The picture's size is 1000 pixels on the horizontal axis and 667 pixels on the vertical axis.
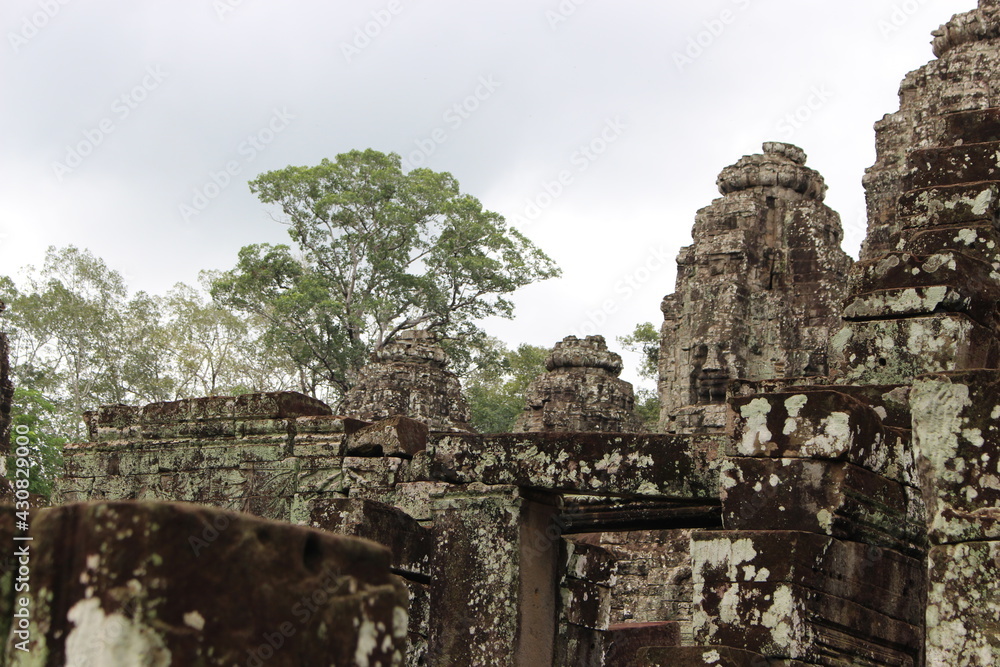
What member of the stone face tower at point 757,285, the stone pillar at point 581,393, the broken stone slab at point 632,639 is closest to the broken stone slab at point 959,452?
the broken stone slab at point 632,639

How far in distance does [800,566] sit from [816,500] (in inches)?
13.3

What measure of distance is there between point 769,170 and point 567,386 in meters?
4.83

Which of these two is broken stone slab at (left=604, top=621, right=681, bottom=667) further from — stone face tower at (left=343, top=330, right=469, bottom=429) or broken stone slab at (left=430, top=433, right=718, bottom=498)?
stone face tower at (left=343, top=330, right=469, bottom=429)

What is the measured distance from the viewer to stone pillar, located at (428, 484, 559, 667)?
762 cm

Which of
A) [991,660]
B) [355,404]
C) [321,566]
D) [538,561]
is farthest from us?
[355,404]

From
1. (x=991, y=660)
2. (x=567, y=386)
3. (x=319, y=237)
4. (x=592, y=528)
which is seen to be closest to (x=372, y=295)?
(x=319, y=237)

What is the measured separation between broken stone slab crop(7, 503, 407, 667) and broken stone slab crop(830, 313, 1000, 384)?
18.5 ft

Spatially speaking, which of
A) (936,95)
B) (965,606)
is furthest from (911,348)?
(936,95)

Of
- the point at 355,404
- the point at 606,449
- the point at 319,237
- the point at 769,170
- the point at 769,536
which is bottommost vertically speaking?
the point at 769,536

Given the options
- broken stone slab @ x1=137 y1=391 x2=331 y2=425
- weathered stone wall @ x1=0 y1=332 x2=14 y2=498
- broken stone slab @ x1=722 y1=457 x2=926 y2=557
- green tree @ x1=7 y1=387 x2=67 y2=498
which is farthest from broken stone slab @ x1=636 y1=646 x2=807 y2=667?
green tree @ x1=7 y1=387 x2=67 y2=498

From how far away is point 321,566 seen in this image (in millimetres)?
2510

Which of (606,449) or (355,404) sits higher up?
(355,404)

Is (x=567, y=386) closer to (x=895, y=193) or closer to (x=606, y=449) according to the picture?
(x=895, y=193)

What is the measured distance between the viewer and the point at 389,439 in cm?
994
